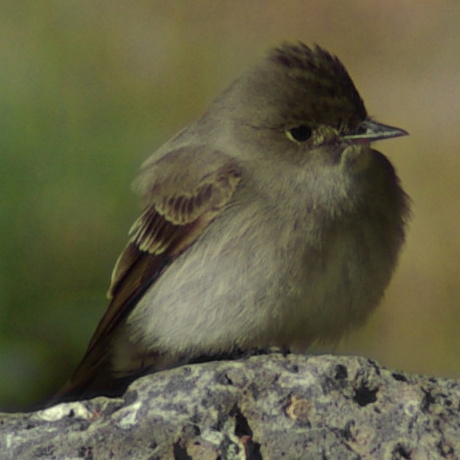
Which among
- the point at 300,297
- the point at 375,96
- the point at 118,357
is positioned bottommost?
the point at 118,357

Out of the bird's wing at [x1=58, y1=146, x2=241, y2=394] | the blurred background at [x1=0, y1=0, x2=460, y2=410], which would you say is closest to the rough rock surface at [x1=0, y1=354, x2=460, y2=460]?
the bird's wing at [x1=58, y1=146, x2=241, y2=394]

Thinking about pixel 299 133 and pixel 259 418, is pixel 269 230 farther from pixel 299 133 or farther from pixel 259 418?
pixel 259 418

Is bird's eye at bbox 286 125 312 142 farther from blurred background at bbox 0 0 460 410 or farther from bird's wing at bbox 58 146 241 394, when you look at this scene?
blurred background at bbox 0 0 460 410

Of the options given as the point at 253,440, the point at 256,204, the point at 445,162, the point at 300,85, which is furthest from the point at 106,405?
the point at 445,162

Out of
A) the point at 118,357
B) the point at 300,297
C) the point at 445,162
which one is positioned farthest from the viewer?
the point at 445,162

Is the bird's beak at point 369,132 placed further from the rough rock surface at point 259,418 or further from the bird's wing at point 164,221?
the rough rock surface at point 259,418

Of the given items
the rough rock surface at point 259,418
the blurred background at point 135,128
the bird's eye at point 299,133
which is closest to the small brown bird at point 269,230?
the bird's eye at point 299,133

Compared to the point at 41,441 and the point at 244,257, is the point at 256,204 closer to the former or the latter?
the point at 244,257
